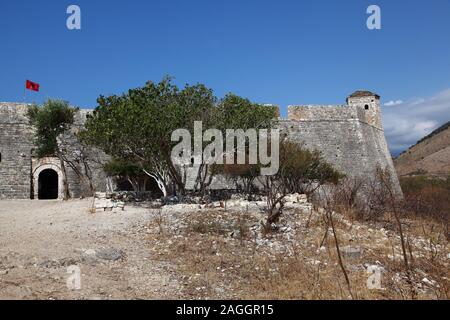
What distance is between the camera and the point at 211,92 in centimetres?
1411

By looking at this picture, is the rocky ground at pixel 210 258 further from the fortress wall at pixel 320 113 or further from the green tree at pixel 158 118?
the fortress wall at pixel 320 113

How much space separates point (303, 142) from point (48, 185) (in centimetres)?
1383

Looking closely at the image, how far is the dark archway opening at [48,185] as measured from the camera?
21.2m

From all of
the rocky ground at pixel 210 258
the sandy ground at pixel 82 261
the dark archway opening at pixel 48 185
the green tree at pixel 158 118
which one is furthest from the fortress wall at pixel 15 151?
the sandy ground at pixel 82 261

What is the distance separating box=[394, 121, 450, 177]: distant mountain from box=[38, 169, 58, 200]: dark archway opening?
31.6 meters

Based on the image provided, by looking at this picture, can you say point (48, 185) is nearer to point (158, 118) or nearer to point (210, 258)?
point (158, 118)

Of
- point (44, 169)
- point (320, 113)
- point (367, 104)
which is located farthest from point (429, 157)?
point (44, 169)

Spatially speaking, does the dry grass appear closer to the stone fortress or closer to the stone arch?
the stone arch

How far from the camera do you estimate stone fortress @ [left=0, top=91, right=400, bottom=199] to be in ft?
60.7

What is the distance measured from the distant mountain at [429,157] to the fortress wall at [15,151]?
3306 cm

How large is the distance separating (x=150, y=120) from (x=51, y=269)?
7.00 meters

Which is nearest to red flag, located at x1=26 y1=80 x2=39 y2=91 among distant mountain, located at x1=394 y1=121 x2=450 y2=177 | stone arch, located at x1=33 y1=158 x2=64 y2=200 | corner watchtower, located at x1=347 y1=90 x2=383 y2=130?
stone arch, located at x1=33 y1=158 x2=64 y2=200

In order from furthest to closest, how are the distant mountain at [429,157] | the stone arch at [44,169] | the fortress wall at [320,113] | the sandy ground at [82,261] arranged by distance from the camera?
the distant mountain at [429,157]
the fortress wall at [320,113]
the stone arch at [44,169]
the sandy ground at [82,261]
